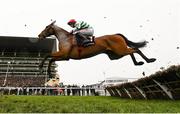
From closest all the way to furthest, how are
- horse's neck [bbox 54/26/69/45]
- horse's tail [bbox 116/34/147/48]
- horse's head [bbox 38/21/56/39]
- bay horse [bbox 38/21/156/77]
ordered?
bay horse [bbox 38/21/156/77] < horse's neck [bbox 54/26/69/45] < horse's tail [bbox 116/34/147/48] < horse's head [bbox 38/21/56/39]

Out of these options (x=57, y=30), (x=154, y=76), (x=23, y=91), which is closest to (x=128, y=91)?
(x=154, y=76)

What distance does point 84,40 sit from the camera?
7781 millimetres

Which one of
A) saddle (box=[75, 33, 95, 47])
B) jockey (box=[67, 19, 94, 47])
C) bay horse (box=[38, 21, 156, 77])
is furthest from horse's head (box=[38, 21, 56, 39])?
saddle (box=[75, 33, 95, 47])

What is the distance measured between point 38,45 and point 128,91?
18991 millimetres

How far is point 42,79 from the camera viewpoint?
1657 inches

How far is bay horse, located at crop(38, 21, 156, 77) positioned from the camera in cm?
771

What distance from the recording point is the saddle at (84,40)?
7.73 metres

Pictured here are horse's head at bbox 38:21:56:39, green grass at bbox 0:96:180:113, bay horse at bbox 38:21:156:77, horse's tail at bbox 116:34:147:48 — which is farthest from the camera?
horse's head at bbox 38:21:56:39

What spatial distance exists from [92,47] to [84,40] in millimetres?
255

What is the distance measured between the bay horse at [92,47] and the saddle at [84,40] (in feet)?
0.25

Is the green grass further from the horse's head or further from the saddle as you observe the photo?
the horse's head

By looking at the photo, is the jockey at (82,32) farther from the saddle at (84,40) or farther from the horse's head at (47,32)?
the horse's head at (47,32)

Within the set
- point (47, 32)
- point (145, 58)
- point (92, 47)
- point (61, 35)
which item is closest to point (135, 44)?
point (145, 58)

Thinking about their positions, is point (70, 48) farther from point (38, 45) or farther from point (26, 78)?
point (26, 78)
